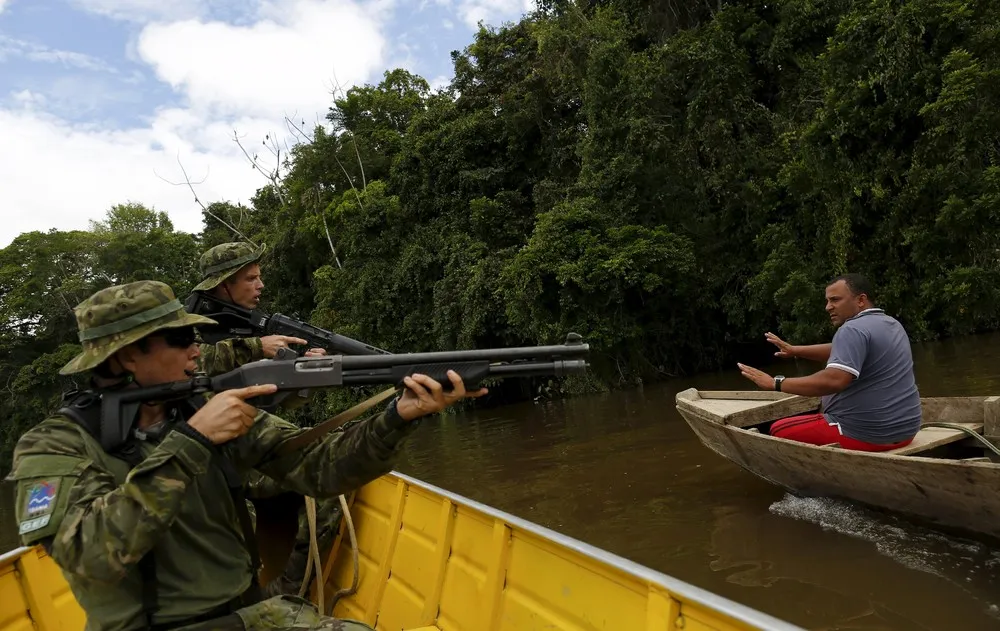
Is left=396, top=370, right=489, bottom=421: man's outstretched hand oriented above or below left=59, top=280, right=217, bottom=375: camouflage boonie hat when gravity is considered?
below

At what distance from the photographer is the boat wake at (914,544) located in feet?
13.1

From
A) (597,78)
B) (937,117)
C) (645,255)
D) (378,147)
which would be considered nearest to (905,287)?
(937,117)

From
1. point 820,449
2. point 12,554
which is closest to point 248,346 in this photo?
point 12,554

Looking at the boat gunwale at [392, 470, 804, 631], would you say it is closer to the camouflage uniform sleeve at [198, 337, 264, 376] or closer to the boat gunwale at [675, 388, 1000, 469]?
the camouflage uniform sleeve at [198, 337, 264, 376]

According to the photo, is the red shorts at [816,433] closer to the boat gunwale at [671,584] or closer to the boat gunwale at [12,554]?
the boat gunwale at [671,584]

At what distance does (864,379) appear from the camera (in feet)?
15.3

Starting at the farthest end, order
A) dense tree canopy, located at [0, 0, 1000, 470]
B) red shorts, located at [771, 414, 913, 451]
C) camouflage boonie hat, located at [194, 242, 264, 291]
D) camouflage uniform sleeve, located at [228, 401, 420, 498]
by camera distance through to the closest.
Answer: dense tree canopy, located at [0, 0, 1000, 470] → red shorts, located at [771, 414, 913, 451] → camouflage boonie hat, located at [194, 242, 264, 291] → camouflage uniform sleeve, located at [228, 401, 420, 498]

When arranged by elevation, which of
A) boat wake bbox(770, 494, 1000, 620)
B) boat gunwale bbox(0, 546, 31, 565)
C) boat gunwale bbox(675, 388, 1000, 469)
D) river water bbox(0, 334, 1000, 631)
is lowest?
river water bbox(0, 334, 1000, 631)

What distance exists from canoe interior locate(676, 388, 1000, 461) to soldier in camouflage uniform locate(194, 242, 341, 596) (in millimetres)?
3592

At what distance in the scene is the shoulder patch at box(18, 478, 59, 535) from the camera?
5.67 feet

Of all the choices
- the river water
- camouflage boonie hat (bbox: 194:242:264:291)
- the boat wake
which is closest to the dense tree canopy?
the river water

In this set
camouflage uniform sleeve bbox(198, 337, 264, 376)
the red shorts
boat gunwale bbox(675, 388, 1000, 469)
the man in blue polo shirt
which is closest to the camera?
boat gunwale bbox(675, 388, 1000, 469)

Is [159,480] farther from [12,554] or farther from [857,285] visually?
[857,285]

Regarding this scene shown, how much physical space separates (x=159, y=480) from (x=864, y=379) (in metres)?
4.73
